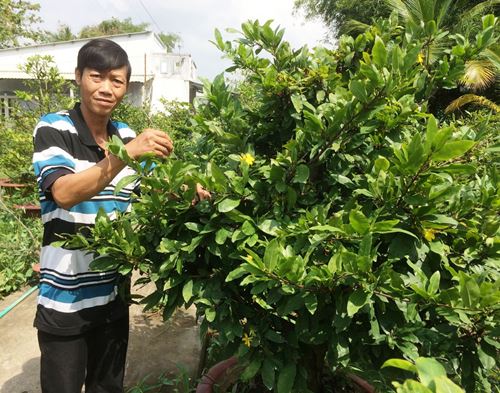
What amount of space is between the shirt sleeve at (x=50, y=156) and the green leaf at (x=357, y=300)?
3.46 ft

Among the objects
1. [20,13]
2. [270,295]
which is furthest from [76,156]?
[20,13]

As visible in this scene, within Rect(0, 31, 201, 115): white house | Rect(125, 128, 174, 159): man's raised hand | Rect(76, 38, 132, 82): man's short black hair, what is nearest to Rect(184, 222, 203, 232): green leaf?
Rect(125, 128, 174, 159): man's raised hand

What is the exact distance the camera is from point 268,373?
1.34 meters

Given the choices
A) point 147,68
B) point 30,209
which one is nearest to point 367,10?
point 147,68

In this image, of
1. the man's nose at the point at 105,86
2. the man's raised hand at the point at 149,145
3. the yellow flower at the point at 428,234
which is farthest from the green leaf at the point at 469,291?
the man's nose at the point at 105,86

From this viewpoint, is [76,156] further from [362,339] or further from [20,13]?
[20,13]

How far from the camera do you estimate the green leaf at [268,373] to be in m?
1.33

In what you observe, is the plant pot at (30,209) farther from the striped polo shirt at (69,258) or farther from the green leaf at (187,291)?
the green leaf at (187,291)

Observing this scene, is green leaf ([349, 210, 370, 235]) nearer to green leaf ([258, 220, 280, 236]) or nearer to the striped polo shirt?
green leaf ([258, 220, 280, 236])

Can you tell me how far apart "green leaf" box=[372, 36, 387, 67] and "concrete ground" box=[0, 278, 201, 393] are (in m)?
2.46

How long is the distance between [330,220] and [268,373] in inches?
23.6

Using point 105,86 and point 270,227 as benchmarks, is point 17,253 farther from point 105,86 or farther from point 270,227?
point 270,227

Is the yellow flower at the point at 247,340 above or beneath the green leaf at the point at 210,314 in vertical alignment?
beneath

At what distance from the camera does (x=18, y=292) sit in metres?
4.11
